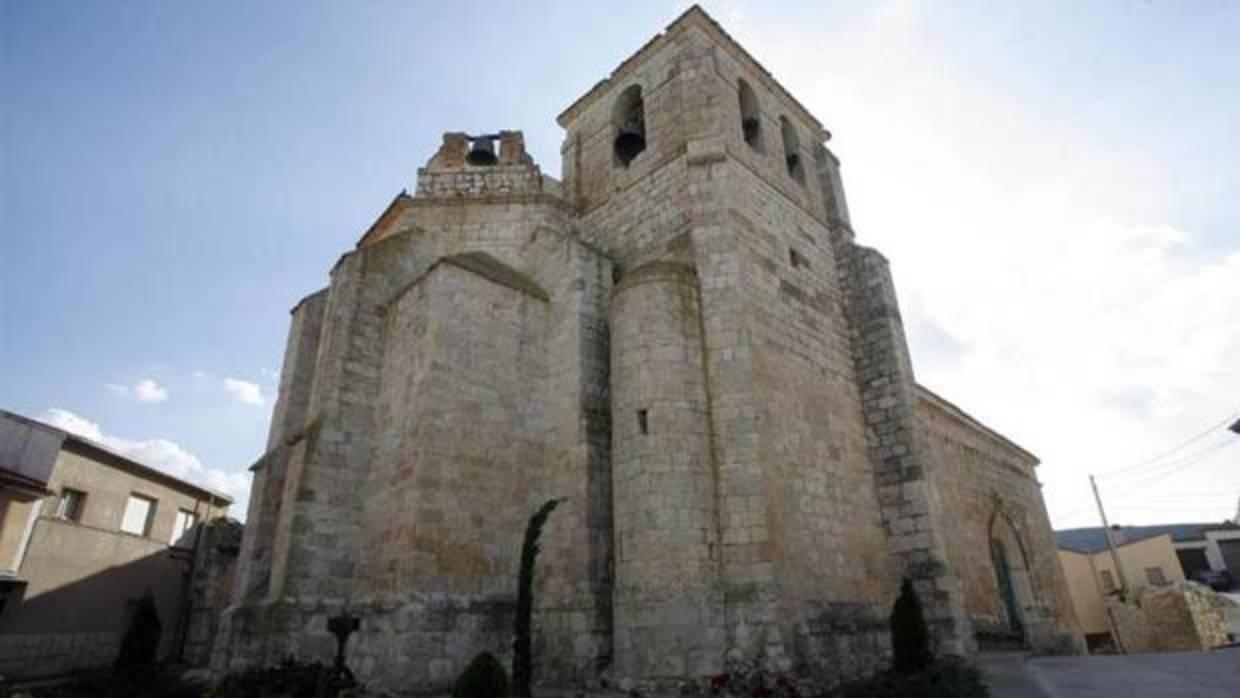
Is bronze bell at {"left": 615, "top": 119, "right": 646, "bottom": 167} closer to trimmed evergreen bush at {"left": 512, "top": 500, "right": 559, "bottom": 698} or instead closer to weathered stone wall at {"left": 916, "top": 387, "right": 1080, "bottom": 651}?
weathered stone wall at {"left": 916, "top": 387, "right": 1080, "bottom": 651}

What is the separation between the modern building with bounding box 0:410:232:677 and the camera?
1305 centimetres

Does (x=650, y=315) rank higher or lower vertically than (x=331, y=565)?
higher

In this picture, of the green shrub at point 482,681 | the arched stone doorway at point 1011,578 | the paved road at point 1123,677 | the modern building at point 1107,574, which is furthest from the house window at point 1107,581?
the green shrub at point 482,681

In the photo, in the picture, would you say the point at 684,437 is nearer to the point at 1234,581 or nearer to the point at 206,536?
the point at 206,536

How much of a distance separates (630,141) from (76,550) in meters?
15.3

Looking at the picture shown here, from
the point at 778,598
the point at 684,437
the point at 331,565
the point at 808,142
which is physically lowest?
the point at 778,598

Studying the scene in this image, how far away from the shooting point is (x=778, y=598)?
754cm

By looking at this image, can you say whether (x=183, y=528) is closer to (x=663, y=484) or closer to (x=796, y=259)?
(x=663, y=484)

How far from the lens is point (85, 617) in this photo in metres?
14.6

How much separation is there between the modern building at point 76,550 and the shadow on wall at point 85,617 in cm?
2

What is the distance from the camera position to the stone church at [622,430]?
7.95 metres

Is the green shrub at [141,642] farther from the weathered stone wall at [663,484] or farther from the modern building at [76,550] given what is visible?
the weathered stone wall at [663,484]

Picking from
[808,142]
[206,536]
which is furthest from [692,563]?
[206,536]

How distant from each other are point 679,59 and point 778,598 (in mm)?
9709
